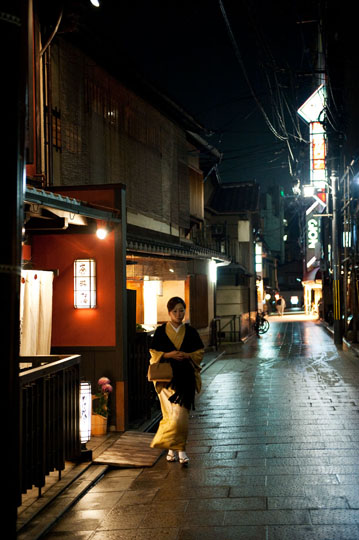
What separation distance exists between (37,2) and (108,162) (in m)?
5.24

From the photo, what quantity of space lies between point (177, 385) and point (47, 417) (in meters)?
2.38

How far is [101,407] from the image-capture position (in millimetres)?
11023

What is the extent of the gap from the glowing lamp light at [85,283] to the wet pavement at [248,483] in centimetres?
317

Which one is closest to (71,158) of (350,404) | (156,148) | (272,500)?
(156,148)

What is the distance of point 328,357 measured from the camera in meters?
24.7

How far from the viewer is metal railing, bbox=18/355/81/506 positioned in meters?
6.75

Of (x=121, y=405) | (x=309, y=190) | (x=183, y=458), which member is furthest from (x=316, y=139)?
(x=183, y=458)

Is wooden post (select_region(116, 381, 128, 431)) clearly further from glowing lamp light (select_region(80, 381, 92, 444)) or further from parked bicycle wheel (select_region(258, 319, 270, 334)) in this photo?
parked bicycle wheel (select_region(258, 319, 270, 334))

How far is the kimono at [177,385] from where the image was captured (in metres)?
9.18

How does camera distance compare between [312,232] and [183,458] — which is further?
[312,232]

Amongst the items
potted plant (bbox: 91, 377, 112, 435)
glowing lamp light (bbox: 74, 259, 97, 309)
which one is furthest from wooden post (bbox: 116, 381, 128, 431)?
glowing lamp light (bbox: 74, 259, 97, 309)

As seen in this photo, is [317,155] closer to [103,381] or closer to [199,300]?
[199,300]

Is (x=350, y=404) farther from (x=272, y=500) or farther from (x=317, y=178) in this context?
(x=317, y=178)

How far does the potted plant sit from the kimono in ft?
6.23
